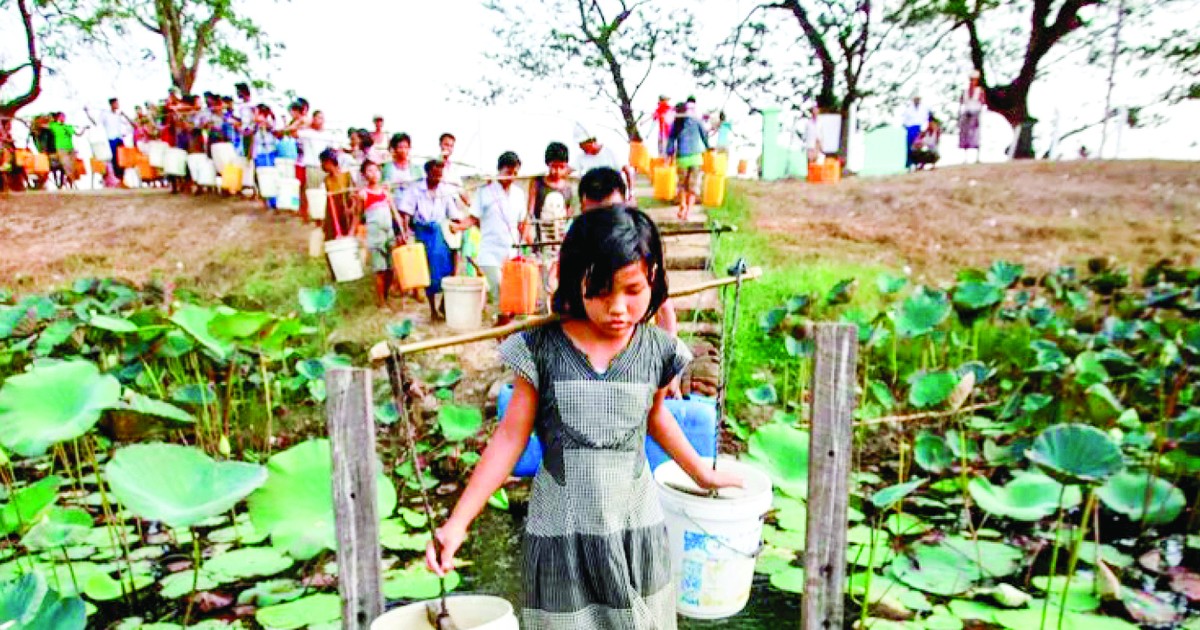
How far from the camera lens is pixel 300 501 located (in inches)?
105

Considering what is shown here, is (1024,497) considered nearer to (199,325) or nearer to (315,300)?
(199,325)

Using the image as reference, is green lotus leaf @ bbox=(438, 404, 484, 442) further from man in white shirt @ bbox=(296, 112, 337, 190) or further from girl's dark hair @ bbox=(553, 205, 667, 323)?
man in white shirt @ bbox=(296, 112, 337, 190)

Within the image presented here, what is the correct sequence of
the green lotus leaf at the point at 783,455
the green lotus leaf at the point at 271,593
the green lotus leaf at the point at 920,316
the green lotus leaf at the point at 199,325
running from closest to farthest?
the green lotus leaf at the point at 783,455
the green lotus leaf at the point at 271,593
the green lotus leaf at the point at 199,325
the green lotus leaf at the point at 920,316

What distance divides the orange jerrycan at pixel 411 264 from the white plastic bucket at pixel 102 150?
1012 cm

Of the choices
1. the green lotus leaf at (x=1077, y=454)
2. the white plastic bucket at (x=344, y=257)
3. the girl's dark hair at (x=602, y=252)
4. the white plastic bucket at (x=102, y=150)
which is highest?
the white plastic bucket at (x=102, y=150)

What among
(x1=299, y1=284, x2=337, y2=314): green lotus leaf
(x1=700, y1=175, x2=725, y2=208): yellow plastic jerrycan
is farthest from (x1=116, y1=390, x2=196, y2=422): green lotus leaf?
(x1=700, y1=175, x2=725, y2=208): yellow plastic jerrycan

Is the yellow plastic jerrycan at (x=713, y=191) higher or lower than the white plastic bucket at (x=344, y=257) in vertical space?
higher

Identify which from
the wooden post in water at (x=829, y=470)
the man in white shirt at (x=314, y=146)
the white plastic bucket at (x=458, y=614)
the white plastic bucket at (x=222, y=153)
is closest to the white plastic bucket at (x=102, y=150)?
the white plastic bucket at (x=222, y=153)

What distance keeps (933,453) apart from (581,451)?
7.93ft

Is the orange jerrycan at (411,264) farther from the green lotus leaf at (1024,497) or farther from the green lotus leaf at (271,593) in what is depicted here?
the green lotus leaf at (1024,497)

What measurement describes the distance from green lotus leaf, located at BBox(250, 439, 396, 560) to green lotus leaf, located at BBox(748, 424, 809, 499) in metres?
1.36

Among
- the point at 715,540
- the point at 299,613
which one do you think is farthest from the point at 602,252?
the point at 299,613

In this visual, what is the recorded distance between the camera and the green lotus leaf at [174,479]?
2.19 meters

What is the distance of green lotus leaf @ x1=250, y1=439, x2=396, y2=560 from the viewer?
8.42 feet
